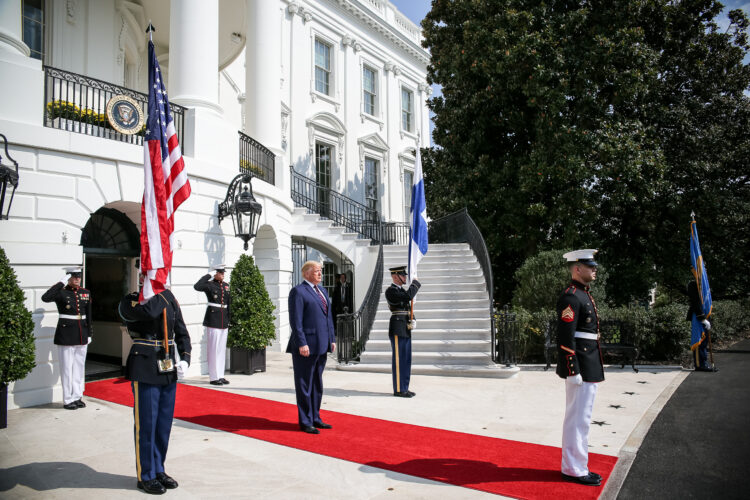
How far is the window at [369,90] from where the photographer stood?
24953 mm

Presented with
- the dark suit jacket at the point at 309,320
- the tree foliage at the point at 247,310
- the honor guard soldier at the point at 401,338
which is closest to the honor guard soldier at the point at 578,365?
the dark suit jacket at the point at 309,320

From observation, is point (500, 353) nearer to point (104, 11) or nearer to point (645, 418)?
point (645, 418)

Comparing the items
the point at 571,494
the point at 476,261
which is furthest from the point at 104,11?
the point at 571,494

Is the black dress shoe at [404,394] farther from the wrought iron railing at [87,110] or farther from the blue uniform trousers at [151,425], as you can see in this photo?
the wrought iron railing at [87,110]

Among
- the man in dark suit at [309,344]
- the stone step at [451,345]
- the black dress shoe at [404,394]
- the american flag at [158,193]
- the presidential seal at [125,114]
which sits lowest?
the black dress shoe at [404,394]

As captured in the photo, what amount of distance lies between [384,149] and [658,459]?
21779 mm

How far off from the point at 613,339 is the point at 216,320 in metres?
8.81

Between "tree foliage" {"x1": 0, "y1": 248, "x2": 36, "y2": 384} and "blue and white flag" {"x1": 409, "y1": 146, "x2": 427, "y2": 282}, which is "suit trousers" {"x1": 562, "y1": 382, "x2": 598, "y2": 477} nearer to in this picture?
"blue and white flag" {"x1": 409, "y1": 146, "x2": 427, "y2": 282}

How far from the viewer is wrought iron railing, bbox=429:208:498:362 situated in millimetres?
13746

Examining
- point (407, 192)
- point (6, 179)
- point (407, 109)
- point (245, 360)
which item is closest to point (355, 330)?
point (245, 360)

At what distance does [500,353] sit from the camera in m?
11.2

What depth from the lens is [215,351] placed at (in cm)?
948

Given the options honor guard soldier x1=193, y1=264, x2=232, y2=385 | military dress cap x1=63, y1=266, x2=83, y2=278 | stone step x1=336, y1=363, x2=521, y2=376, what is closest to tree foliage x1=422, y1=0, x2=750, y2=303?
stone step x1=336, y1=363, x2=521, y2=376

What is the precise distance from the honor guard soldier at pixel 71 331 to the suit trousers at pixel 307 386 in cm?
364
